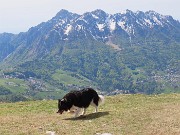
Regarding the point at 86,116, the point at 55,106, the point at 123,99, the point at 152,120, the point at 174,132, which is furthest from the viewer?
the point at 123,99

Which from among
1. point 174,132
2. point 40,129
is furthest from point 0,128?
point 174,132

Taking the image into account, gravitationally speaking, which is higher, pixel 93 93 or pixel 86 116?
pixel 93 93

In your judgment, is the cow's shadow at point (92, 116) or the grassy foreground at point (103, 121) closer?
the grassy foreground at point (103, 121)

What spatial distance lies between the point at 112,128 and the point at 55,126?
4.38 meters

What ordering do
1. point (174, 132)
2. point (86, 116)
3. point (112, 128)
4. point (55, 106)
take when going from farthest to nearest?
point (55, 106) < point (86, 116) < point (112, 128) < point (174, 132)

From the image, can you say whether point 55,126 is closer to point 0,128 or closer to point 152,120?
point 0,128

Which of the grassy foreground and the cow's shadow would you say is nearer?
the grassy foreground

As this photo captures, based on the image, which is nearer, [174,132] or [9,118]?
[174,132]

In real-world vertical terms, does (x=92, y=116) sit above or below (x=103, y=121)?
above

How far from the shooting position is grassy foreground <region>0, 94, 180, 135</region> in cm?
2419

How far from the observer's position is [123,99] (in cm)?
4016

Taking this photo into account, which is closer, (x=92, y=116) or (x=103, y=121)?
(x=103, y=121)

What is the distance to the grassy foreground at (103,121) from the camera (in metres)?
24.2

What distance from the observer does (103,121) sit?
89.5 feet
